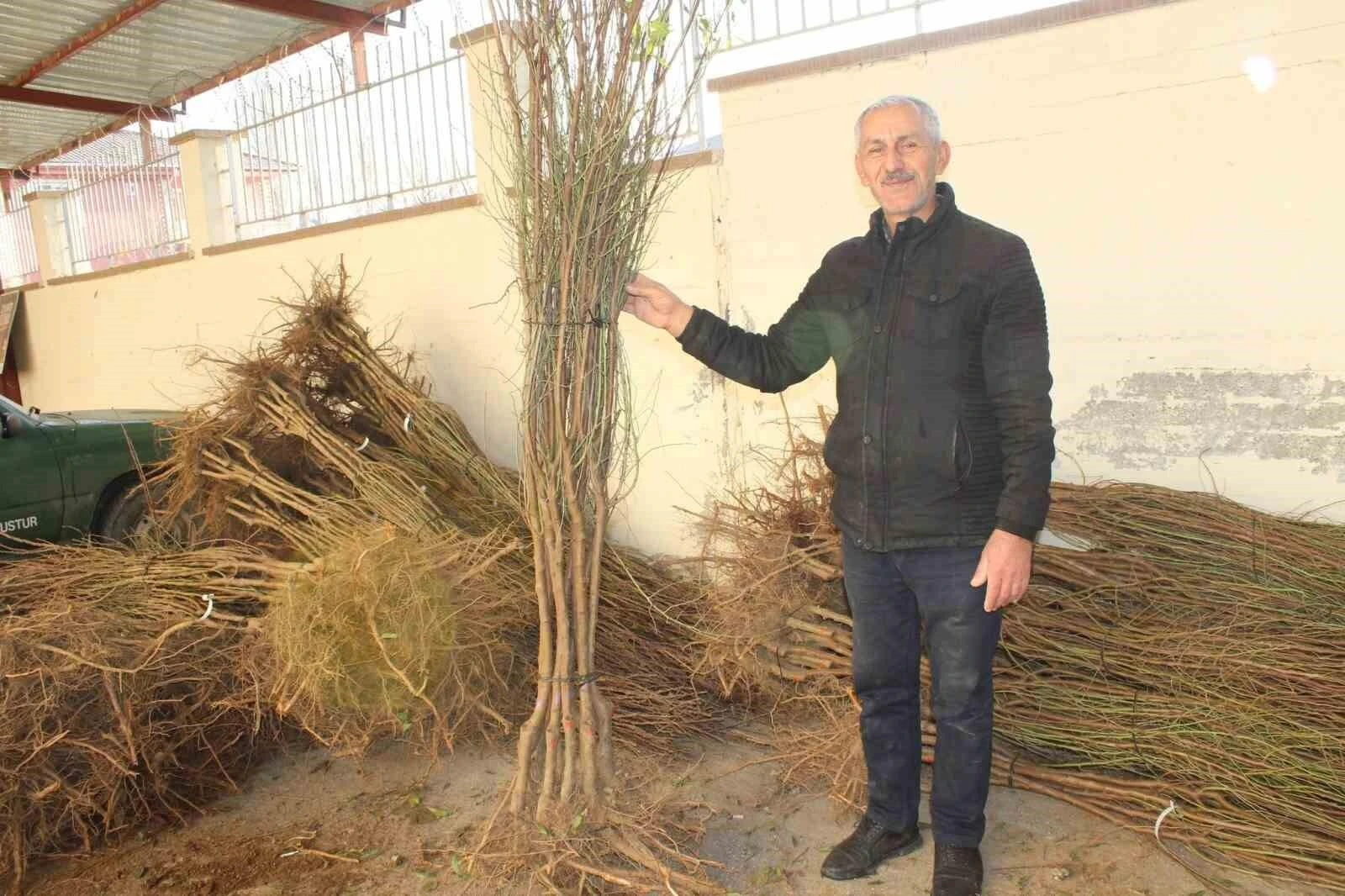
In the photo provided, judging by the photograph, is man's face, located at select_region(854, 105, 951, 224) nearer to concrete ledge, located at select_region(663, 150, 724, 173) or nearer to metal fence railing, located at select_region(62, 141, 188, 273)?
concrete ledge, located at select_region(663, 150, 724, 173)

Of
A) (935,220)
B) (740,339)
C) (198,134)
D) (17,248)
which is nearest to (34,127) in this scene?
(17,248)

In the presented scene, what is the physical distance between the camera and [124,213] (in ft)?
27.9

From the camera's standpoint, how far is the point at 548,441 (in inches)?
90.7

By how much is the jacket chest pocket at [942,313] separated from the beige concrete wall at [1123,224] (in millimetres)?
1316

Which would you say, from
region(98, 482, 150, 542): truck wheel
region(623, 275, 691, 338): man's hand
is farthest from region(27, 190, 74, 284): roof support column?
region(623, 275, 691, 338): man's hand

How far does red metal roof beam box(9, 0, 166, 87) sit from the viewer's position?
24.5 ft

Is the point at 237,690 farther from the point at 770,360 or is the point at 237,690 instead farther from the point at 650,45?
the point at 650,45

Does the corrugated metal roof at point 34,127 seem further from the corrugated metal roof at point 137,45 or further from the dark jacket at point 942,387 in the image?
the dark jacket at point 942,387

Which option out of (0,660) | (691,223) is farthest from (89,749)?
(691,223)

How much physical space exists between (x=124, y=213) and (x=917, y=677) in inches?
339

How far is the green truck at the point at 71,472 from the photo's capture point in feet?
14.8

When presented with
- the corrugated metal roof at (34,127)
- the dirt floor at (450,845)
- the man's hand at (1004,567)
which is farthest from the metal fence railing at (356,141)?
the corrugated metal roof at (34,127)

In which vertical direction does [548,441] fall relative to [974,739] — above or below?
above

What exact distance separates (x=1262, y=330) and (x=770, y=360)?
155 centimetres
